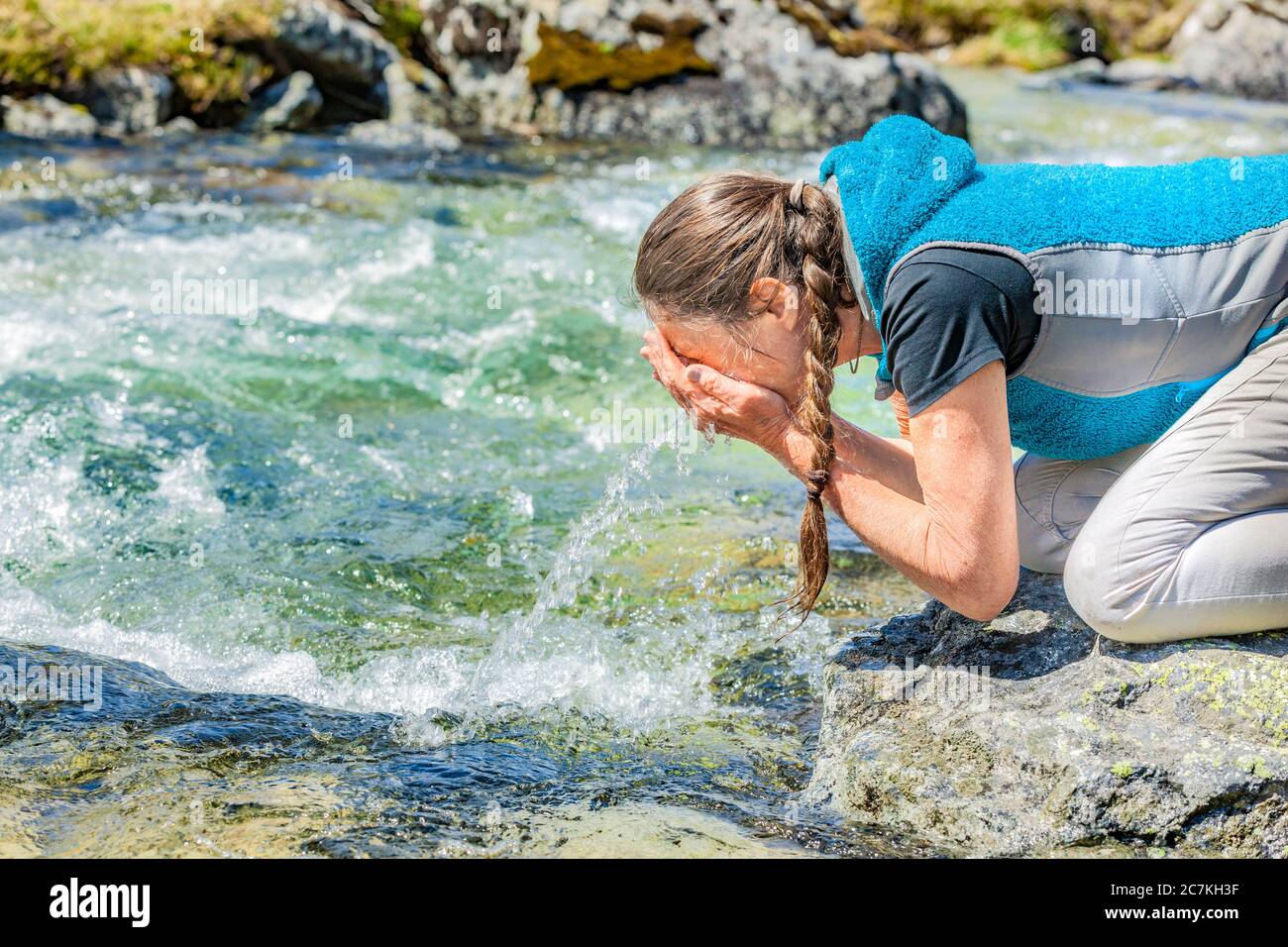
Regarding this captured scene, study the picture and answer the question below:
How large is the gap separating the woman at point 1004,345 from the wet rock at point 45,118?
29.9 ft

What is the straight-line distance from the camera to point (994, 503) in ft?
8.27

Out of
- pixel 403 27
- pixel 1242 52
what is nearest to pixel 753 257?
pixel 403 27

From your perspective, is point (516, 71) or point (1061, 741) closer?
Result: point (1061, 741)

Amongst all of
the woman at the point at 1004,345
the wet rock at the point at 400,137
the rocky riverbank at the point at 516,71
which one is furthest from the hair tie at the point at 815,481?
the rocky riverbank at the point at 516,71

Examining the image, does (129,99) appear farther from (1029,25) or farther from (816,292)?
(1029,25)

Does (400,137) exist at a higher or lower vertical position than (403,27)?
lower

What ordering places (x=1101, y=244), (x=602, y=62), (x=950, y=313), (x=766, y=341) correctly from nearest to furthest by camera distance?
(x=950, y=313) → (x=1101, y=244) → (x=766, y=341) → (x=602, y=62)

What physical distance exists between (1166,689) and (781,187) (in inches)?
53.1

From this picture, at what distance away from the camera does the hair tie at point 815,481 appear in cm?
272

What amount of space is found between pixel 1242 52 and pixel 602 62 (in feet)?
38.0

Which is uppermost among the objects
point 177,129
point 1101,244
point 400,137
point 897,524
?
point 1101,244

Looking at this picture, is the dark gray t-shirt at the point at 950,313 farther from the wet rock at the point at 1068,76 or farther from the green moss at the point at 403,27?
the wet rock at the point at 1068,76

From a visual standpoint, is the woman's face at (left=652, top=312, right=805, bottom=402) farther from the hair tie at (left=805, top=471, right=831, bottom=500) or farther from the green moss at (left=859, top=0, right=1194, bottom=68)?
the green moss at (left=859, top=0, right=1194, bottom=68)

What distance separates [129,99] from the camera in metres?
10.8
